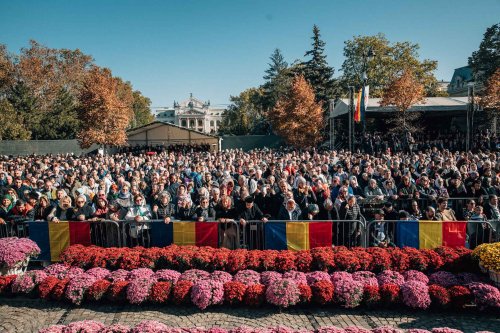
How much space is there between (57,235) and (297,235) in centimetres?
572

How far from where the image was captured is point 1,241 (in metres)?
7.49

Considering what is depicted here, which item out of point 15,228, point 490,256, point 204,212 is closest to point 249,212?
point 204,212

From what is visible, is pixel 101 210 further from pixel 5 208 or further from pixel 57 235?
pixel 5 208

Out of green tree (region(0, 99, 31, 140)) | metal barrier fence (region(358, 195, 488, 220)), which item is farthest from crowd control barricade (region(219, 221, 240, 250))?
green tree (region(0, 99, 31, 140))

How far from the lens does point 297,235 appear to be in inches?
329

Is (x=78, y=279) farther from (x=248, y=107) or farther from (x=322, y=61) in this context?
(x=248, y=107)

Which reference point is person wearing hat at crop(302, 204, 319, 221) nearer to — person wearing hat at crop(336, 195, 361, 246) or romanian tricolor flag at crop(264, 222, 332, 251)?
romanian tricolor flag at crop(264, 222, 332, 251)

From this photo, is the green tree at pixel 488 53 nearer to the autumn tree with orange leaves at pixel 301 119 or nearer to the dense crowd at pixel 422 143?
the dense crowd at pixel 422 143

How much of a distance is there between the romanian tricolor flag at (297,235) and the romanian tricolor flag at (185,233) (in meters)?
1.28

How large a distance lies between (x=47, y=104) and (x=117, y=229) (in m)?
51.8

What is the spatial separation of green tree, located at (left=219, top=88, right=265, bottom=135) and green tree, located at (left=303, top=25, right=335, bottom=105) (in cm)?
1495

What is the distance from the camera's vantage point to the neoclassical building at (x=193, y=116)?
128750 mm

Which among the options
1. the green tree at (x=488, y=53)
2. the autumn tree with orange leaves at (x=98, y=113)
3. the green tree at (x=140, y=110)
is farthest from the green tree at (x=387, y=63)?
the green tree at (x=140, y=110)

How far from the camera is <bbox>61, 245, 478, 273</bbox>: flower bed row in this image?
7.18 meters
